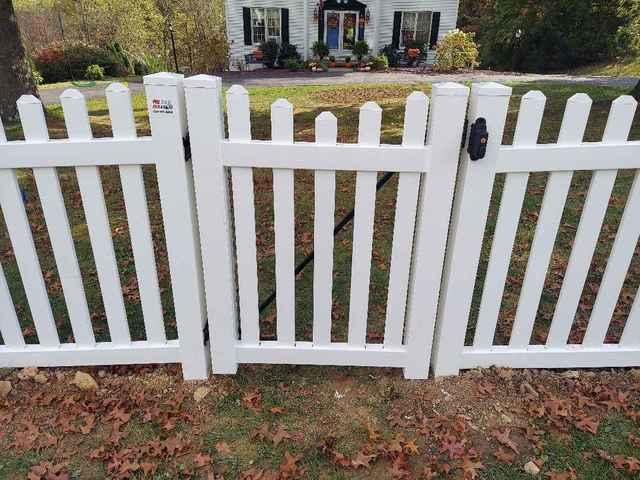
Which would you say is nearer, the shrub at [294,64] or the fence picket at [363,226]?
the fence picket at [363,226]

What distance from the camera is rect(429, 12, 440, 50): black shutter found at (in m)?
19.6

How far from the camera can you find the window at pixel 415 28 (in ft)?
65.3

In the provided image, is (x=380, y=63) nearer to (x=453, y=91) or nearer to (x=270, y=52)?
(x=270, y=52)

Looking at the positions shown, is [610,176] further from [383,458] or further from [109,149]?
[109,149]

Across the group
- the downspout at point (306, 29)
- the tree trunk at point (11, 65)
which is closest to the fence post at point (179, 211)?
the tree trunk at point (11, 65)

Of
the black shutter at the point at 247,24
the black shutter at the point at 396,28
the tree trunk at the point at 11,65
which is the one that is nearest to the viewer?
the tree trunk at the point at 11,65

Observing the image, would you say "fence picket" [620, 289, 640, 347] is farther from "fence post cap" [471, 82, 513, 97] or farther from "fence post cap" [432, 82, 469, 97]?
"fence post cap" [432, 82, 469, 97]

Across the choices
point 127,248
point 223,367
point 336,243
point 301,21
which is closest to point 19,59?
point 127,248

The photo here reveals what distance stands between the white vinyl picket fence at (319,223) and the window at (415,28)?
65.2 ft

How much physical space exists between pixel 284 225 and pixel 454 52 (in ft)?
56.8

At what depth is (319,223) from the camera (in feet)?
7.23

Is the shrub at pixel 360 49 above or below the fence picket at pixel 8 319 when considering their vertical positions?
above

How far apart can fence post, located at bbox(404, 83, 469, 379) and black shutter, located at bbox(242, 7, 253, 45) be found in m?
19.6

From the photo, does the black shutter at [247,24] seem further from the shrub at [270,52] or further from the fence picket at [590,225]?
the fence picket at [590,225]
